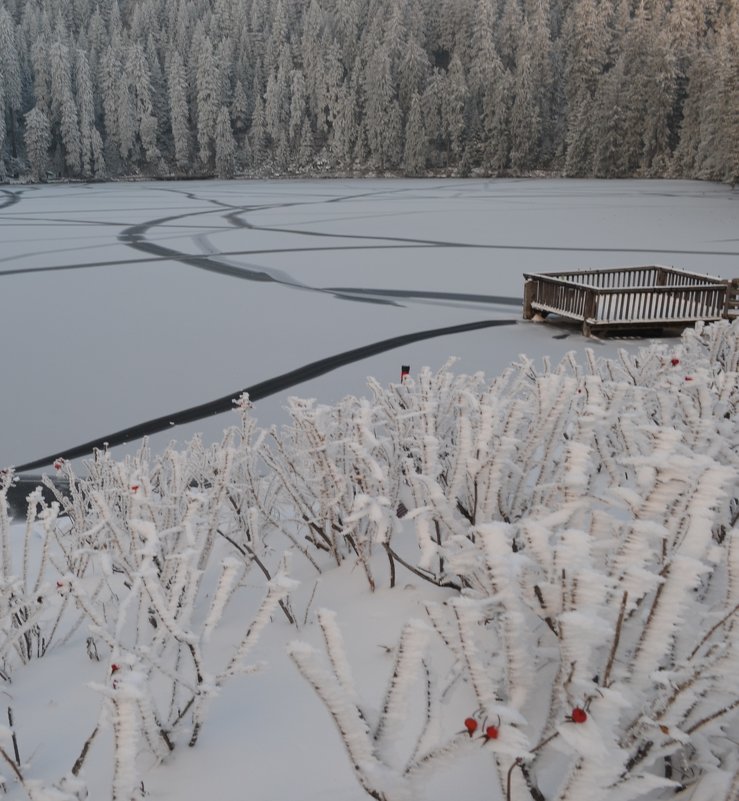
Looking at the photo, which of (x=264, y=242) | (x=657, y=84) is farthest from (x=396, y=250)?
(x=657, y=84)

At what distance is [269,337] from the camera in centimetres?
1161

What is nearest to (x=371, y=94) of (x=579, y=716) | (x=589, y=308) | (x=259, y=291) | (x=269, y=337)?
(x=259, y=291)

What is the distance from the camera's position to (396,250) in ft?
65.0

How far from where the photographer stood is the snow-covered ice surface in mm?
2273

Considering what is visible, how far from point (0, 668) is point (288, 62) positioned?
264 feet

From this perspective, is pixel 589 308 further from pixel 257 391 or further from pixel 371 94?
pixel 371 94

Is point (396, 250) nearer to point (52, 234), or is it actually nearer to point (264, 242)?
point (264, 242)

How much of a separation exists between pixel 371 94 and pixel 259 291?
61249 mm

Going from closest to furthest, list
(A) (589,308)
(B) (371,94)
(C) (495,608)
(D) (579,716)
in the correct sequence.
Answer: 1. (D) (579,716)
2. (C) (495,608)
3. (A) (589,308)
4. (B) (371,94)

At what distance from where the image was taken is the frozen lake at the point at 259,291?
30.6 ft

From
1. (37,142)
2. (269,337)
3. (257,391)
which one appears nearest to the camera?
(257,391)

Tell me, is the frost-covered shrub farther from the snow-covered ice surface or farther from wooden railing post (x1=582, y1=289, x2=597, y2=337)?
wooden railing post (x1=582, y1=289, x2=597, y2=337)

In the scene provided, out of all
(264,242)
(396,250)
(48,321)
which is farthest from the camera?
(264,242)

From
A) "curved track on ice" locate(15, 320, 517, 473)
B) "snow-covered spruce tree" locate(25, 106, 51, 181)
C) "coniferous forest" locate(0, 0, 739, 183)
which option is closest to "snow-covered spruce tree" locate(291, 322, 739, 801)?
"curved track on ice" locate(15, 320, 517, 473)
